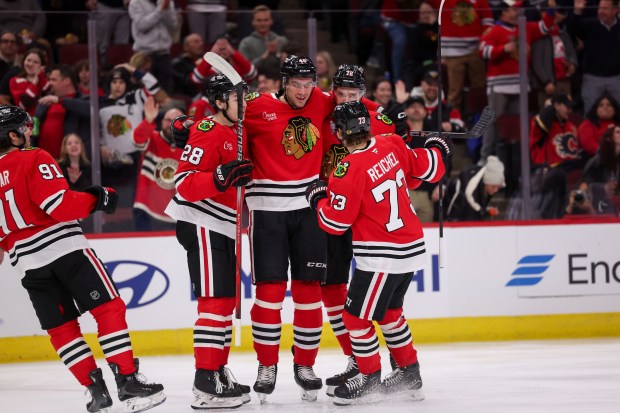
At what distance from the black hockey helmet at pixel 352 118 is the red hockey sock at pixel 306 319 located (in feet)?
2.63

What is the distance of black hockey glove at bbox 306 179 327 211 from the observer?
4921 mm

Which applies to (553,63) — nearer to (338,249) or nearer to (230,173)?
(338,249)

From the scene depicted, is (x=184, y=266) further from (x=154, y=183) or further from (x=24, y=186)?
(x=24, y=186)

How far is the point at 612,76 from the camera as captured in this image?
7578mm

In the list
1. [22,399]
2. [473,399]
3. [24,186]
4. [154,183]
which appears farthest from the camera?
[154,183]

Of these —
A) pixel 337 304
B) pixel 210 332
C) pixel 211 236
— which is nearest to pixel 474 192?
pixel 337 304

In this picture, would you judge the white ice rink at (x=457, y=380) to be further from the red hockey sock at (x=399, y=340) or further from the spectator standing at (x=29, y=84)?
the spectator standing at (x=29, y=84)

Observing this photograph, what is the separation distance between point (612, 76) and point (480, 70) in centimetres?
94

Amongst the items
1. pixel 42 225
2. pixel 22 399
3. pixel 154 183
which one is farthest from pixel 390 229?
pixel 154 183

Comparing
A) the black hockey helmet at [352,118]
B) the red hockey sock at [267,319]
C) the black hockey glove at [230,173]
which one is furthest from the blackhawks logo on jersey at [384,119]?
the red hockey sock at [267,319]

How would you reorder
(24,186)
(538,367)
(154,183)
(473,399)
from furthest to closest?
(154,183) < (538,367) < (473,399) < (24,186)

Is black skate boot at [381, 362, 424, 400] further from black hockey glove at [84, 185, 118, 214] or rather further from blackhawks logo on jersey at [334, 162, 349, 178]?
black hockey glove at [84, 185, 118, 214]

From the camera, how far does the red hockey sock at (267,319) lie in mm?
5094

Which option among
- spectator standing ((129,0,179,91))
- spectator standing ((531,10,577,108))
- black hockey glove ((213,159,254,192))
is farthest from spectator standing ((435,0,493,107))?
black hockey glove ((213,159,254,192))
